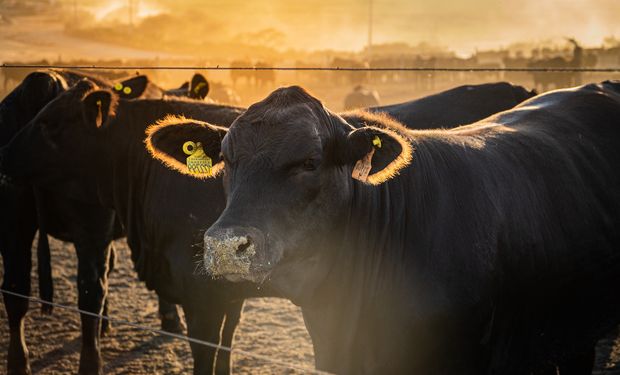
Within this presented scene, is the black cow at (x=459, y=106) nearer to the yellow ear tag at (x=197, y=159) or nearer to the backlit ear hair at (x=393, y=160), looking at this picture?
the yellow ear tag at (x=197, y=159)

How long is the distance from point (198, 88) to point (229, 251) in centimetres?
543

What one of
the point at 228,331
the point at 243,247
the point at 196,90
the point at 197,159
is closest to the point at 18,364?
the point at 228,331

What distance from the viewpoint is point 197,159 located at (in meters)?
3.17

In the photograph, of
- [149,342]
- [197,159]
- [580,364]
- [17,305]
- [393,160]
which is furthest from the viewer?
[149,342]

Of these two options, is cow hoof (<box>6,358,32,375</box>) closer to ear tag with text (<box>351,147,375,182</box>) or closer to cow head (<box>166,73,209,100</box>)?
cow head (<box>166,73,209,100</box>)

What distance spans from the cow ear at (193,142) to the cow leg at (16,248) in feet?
8.97

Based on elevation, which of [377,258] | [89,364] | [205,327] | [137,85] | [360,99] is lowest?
[89,364]

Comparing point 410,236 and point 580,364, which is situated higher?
point 410,236

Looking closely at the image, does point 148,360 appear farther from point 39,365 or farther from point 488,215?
point 488,215

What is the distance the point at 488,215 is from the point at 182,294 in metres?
2.20

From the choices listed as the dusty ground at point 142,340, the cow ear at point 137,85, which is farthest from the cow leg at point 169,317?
the cow ear at point 137,85

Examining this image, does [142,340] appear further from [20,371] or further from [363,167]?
[363,167]

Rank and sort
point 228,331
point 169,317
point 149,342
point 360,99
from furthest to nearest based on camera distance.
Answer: point 360,99, point 169,317, point 149,342, point 228,331

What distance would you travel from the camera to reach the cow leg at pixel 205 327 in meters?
4.21
